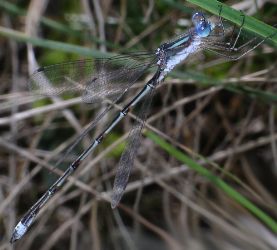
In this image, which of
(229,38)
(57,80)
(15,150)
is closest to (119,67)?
(57,80)

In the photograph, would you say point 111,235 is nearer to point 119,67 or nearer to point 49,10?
point 119,67

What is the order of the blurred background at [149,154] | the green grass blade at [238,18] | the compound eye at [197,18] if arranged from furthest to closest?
the blurred background at [149,154], the compound eye at [197,18], the green grass blade at [238,18]

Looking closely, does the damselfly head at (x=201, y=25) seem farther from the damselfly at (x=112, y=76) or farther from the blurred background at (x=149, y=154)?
the blurred background at (x=149, y=154)

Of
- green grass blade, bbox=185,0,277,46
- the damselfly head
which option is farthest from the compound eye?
green grass blade, bbox=185,0,277,46

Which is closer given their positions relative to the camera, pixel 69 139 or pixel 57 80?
pixel 57 80

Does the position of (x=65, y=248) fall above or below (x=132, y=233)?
above

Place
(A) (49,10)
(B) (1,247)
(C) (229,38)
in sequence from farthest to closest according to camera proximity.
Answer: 1. (A) (49,10)
2. (B) (1,247)
3. (C) (229,38)

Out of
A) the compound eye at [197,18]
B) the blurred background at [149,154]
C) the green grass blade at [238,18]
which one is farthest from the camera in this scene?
the blurred background at [149,154]

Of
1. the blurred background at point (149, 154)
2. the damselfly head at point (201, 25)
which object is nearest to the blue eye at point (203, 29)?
the damselfly head at point (201, 25)

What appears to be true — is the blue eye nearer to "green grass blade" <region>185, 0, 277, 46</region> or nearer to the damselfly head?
the damselfly head
